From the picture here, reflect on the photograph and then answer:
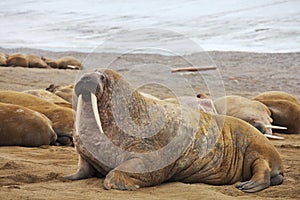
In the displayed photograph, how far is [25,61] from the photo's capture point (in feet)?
44.1

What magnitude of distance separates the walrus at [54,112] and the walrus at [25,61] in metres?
6.29

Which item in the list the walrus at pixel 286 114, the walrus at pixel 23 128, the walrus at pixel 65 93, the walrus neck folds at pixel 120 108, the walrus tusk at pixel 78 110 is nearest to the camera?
the walrus tusk at pixel 78 110

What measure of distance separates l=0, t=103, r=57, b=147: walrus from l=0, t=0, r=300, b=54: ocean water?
451 centimetres

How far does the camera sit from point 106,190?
4.11m

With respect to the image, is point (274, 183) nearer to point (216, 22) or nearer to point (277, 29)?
point (277, 29)

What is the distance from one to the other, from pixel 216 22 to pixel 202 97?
53.0 feet

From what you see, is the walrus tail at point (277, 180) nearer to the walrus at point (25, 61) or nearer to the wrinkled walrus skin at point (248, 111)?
the wrinkled walrus skin at point (248, 111)

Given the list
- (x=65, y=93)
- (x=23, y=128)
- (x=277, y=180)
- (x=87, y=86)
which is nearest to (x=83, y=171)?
(x=87, y=86)

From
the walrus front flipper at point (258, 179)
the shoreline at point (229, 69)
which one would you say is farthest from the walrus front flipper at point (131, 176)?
the shoreline at point (229, 69)

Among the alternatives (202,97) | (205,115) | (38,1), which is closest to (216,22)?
(202,97)

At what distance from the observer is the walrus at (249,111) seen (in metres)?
7.73

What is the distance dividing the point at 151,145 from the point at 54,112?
2541 mm

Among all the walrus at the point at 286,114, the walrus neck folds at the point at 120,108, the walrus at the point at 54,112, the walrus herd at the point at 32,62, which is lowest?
the walrus herd at the point at 32,62

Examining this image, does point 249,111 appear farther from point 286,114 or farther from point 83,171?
point 83,171
